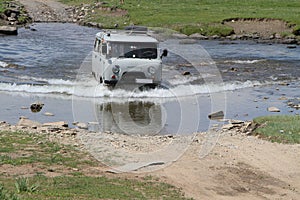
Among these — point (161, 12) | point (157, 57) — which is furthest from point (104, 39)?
point (161, 12)

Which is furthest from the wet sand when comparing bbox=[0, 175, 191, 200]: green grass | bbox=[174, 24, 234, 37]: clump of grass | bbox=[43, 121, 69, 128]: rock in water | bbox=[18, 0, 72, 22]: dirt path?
bbox=[18, 0, 72, 22]: dirt path

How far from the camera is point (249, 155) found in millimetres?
16281

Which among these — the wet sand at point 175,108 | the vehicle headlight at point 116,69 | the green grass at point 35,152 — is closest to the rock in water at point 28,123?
the wet sand at point 175,108

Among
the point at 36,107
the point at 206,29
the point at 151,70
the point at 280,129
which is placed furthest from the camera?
the point at 206,29

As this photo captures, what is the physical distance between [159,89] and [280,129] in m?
9.16

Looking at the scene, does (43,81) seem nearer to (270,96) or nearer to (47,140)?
(270,96)

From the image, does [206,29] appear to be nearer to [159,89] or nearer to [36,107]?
[159,89]

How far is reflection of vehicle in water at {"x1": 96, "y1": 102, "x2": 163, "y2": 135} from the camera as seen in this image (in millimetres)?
19909

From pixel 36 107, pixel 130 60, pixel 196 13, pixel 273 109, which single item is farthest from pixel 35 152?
pixel 196 13

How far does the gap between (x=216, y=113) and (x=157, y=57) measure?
4.91m

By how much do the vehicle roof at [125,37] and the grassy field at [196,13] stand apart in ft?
99.3

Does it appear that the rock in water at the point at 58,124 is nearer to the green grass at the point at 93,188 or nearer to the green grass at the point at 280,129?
the green grass at the point at 93,188

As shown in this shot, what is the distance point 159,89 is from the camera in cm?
2688

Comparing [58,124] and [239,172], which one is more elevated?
[58,124]
